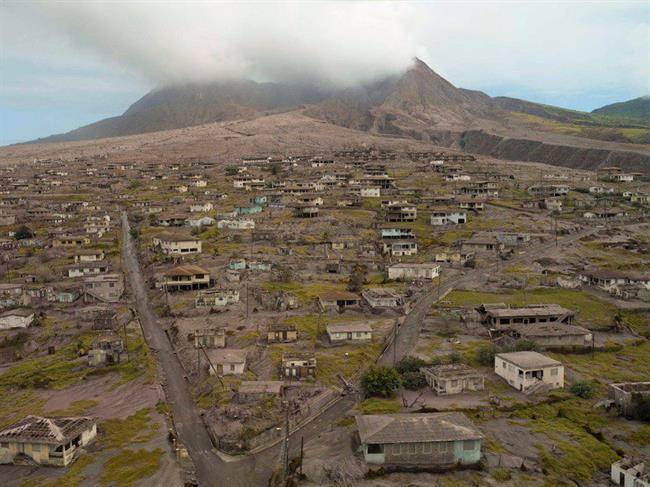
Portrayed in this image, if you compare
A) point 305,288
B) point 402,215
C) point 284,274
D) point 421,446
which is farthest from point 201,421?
point 402,215

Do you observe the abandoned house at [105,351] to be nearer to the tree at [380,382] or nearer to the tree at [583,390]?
the tree at [380,382]

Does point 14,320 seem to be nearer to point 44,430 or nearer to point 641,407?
point 44,430

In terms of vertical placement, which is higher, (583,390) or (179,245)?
(179,245)

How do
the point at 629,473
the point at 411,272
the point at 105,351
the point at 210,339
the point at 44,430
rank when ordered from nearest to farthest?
1. the point at 629,473
2. the point at 44,430
3. the point at 105,351
4. the point at 210,339
5. the point at 411,272

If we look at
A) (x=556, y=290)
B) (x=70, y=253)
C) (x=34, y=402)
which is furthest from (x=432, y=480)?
(x=70, y=253)

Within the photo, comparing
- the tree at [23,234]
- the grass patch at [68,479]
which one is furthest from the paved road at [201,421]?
the tree at [23,234]

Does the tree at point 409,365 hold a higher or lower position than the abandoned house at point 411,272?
lower

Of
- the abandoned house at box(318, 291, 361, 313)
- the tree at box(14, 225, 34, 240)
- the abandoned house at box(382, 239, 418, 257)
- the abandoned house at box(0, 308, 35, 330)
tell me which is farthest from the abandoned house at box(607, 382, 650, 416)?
the tree at box(14, 225, 34, 240)

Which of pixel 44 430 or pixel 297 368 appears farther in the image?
pixel 297 368
